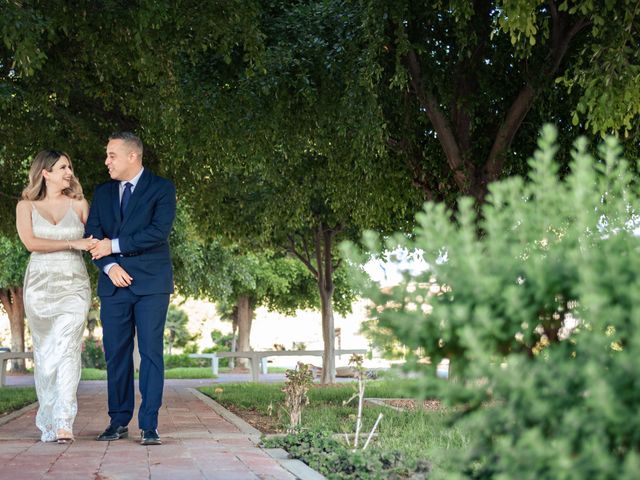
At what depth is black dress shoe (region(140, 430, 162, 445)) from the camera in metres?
7.32

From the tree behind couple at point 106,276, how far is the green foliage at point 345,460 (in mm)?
1335

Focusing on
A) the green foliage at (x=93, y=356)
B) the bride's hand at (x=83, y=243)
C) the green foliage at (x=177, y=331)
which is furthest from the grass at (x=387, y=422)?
the green foliage at (x=177, y=331)

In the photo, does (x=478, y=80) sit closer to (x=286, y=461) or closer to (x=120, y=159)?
(x=120, y=159)

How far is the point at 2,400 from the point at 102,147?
4457mm

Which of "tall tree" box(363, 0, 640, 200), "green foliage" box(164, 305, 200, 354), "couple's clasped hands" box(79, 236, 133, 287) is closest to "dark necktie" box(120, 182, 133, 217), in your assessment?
"couple's clasped hands" box(79, 236, 133, 287)

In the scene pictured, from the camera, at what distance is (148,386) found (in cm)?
756

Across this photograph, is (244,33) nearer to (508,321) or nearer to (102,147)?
(102,147)

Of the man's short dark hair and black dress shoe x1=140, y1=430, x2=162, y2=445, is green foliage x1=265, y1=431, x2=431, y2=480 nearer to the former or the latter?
black dress shoe x1=140, y1=430, x2=162, y2=445

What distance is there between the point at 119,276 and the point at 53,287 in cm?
60

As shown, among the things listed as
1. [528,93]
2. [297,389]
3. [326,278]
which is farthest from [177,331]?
[297,389]

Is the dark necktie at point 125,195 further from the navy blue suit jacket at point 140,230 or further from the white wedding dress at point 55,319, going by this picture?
the white wedding dress at point 55,319

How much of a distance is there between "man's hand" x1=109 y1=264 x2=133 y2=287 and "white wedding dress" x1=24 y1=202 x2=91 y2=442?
0.39 metres

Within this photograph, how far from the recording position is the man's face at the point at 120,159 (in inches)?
304

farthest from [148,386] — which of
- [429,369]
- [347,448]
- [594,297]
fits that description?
[594,297]
